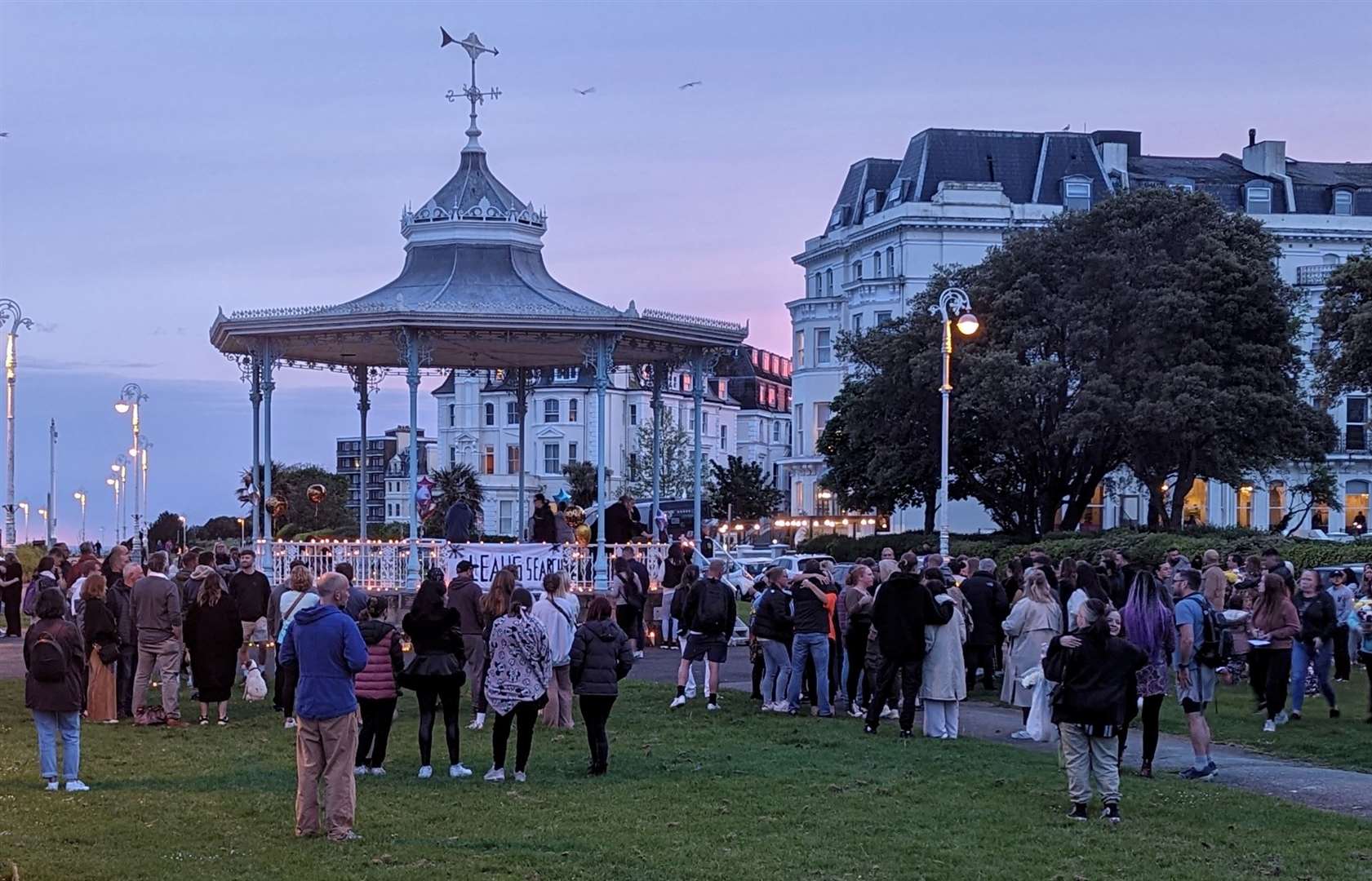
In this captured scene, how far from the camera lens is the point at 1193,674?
1536 cm

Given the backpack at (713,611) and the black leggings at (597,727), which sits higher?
the backpack at (713,611)

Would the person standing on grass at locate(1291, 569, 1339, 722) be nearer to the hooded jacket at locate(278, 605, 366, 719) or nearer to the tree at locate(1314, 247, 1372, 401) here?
the hooded jacket at locate(278, 605, 366, 719)

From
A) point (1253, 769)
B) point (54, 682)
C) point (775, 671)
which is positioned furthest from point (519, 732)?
point (1253, 769)

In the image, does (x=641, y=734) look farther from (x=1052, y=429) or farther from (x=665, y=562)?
(x=1052, y=429)

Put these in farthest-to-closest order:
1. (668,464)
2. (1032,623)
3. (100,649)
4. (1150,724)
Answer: (668,464) → (100,649) → (1032,623) → (1150,724)

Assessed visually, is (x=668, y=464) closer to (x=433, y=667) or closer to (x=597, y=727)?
(x=597, y=727)

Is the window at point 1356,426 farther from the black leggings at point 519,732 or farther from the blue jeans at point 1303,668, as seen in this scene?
the black leggings at point 519,732

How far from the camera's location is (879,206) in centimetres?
9481

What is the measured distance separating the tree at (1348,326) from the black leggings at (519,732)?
3565cm

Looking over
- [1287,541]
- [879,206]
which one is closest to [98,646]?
[1287,541]

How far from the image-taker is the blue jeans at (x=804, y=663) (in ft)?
65.2

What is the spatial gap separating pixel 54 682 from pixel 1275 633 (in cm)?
1284

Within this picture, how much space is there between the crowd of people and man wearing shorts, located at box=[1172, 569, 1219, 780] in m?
0.03

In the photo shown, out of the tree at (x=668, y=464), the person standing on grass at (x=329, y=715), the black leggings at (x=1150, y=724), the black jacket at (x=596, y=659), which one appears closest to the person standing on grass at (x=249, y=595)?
the black jacket at (x=596, y=659)
